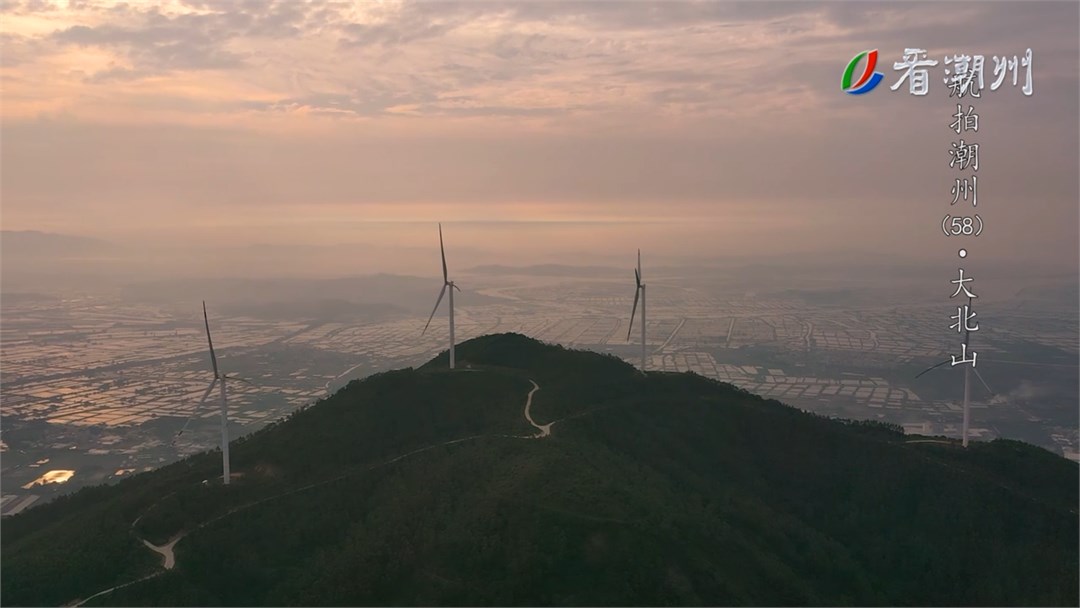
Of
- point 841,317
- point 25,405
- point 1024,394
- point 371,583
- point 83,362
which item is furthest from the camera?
point 841,317

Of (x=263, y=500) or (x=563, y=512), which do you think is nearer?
(x=563, y=512)

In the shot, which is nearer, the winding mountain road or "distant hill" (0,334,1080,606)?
"distant hill" (0,334,1080,606)

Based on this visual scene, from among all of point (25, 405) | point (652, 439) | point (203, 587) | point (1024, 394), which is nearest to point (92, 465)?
point (25, 405)

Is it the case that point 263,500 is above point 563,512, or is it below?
below

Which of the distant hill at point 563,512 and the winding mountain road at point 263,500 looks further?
the winding mountain road at point 263,500

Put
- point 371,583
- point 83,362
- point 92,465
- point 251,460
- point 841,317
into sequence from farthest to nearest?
point 841,317, point 83,362, point 92,465, point 251,460, point 371,583

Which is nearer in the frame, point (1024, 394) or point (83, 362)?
point (1024, 394)

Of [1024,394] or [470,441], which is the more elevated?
[470,441]

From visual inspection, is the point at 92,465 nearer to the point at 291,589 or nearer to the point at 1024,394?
the point at 291,589
